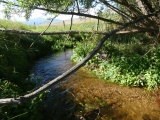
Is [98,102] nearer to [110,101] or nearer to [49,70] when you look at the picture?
[110,101]

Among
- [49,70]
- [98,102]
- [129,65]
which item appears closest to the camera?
[98,102]

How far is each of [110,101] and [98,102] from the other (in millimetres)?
368

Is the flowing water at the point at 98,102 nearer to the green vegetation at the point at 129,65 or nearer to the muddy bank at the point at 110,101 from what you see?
the muddy bank at the point at 110,101

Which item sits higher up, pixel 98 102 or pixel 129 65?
pixel 129 65

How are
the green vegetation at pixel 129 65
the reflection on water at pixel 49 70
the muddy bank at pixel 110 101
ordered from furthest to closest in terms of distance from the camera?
the reflection on water at pixel 49 70 < the green vegetation at pixel 129 65 < the muddy bank at pixel 110 101

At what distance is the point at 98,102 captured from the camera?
23.6ft

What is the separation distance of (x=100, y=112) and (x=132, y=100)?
122 cm

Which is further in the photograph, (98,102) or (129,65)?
(129,65)

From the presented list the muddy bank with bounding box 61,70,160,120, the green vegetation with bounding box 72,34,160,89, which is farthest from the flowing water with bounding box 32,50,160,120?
the green vegetation with bounding box 72,34,160,89

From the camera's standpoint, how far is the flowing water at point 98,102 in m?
6.40

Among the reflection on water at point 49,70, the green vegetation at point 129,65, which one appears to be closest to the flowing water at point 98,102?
the green vegetation at point 129,65

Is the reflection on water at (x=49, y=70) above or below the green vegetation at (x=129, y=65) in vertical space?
below

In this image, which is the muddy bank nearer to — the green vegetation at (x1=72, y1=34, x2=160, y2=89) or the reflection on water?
the green vegetation at (x1=72, y1=34, x2=160, y2=89)

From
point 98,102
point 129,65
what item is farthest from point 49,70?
point 98,102
